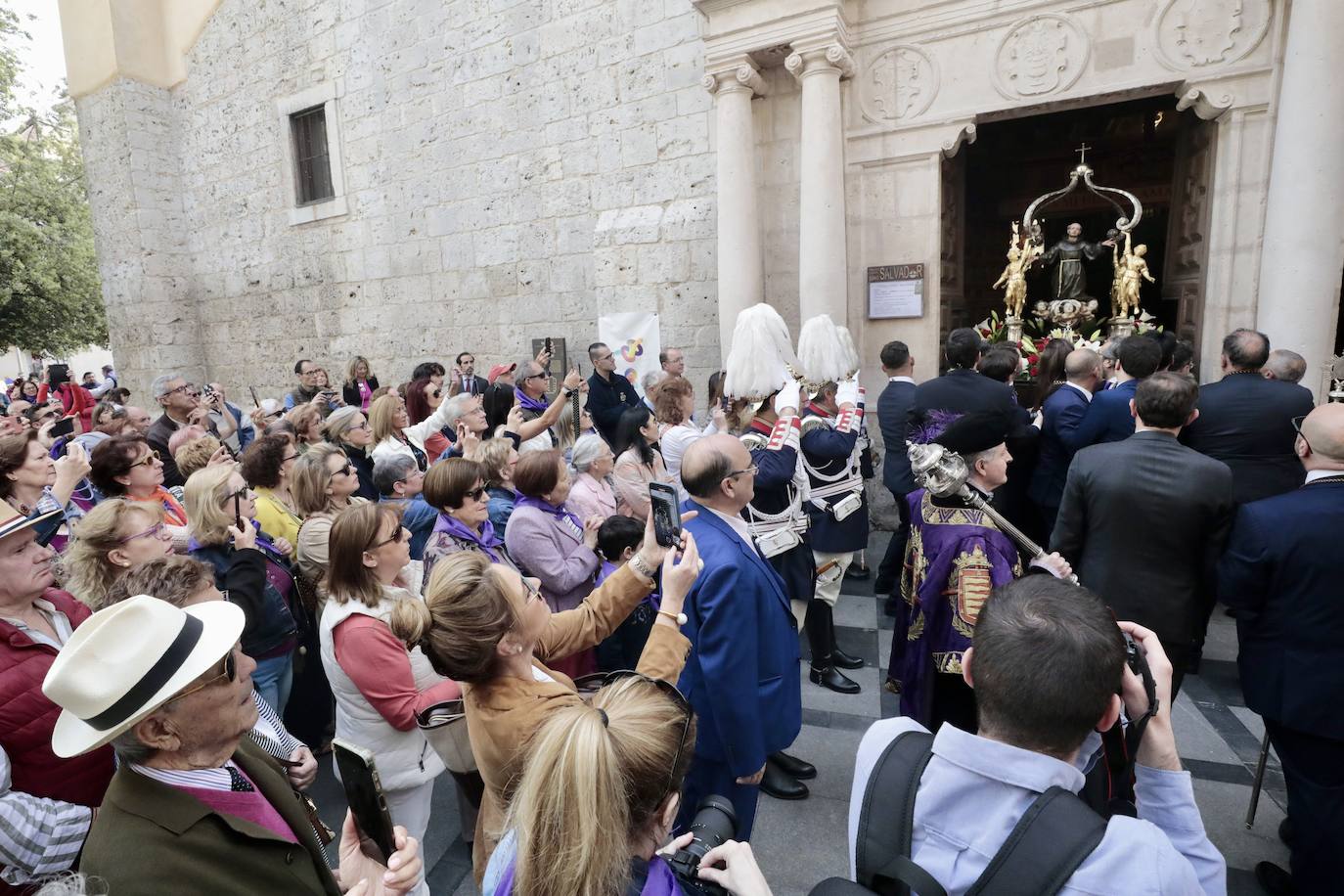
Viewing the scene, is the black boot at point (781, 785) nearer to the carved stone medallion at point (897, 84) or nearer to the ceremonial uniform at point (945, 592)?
the ceremonial uniform at point (945, 592)

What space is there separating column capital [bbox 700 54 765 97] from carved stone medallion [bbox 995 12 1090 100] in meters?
2.25

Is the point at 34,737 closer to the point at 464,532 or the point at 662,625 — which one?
the point at 464,532

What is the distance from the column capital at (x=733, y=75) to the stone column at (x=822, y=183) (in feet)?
1.22

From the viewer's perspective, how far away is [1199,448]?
4.08m

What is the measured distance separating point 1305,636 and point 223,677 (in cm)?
343

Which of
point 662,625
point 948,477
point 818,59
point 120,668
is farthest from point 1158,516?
point 818,59

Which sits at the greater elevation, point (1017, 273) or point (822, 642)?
point (1017, 273)

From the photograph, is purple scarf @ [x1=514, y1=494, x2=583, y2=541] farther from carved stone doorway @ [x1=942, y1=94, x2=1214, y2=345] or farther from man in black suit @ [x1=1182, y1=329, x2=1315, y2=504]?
carved stone doorway @ [x1=942, y1=94, x2=1214, y2=345]

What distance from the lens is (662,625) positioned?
2082mm

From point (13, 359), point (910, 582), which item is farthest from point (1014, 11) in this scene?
point (13, 359)

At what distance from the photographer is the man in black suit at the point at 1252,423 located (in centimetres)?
385

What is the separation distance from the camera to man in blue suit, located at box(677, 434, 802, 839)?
2357 mm

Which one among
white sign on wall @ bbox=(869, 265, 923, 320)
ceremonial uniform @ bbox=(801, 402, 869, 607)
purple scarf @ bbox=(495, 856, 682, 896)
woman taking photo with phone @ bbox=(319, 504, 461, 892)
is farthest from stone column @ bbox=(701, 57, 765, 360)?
purple scarf @ bbox=(495, 856, 682, 896)

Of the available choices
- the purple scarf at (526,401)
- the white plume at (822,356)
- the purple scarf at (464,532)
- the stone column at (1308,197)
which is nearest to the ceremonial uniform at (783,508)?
the white plume at (822,356)
